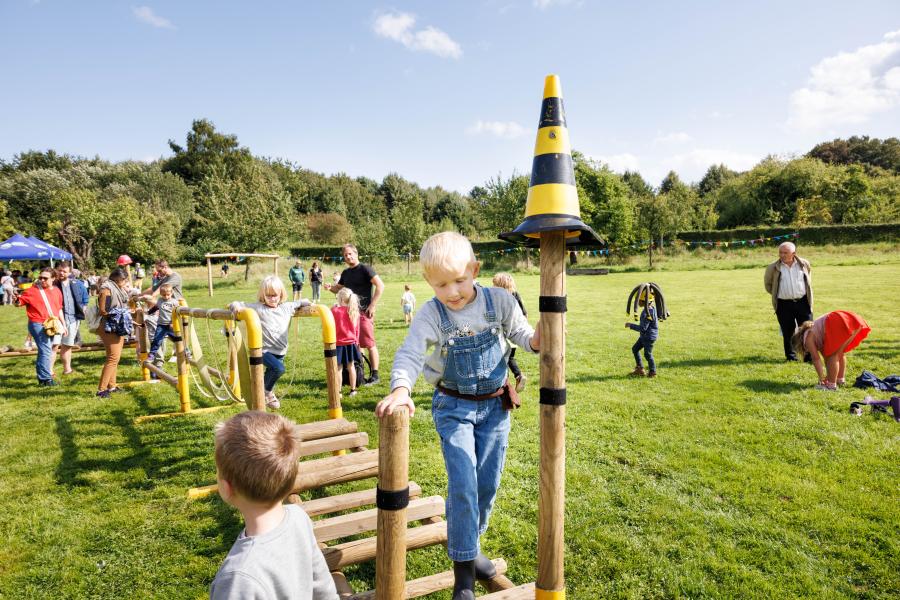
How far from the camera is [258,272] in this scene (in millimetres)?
37000

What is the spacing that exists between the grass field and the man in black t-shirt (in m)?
0.79

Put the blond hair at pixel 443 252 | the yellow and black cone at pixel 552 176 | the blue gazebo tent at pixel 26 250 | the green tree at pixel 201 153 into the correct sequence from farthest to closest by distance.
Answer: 1. the green tree at pixel 201 153
2. the blue gazebo tent at pixel 26 250
3. the blond hair at pixel 443 252
4. the yellow and black cone at pixel 552 176

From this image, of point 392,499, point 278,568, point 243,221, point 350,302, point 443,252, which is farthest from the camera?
point 243,221

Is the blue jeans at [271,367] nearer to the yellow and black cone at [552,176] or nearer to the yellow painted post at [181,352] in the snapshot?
the yellow painted post at [181,352]

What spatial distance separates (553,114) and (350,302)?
579 cm

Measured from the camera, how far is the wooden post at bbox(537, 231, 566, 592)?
7.90 feet

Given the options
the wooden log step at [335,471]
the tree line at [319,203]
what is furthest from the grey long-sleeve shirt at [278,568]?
the tree line at [319,203]

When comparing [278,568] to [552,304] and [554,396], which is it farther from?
[552,304]

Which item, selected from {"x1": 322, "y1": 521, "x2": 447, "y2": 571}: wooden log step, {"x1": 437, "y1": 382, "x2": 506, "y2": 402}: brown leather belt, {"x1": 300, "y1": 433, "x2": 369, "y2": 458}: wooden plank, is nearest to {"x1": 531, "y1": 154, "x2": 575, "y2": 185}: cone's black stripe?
{"x1": 437, "y1": 382, "x2": 506, "y2": 402}: brown leather belt

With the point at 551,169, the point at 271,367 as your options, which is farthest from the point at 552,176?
the point at 271,367

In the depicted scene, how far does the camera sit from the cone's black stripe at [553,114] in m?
2.43

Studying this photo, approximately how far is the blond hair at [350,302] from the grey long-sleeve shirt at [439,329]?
16.3ft

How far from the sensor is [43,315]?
9422 mm

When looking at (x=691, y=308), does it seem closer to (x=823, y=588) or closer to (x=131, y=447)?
(x=823, y=588)
